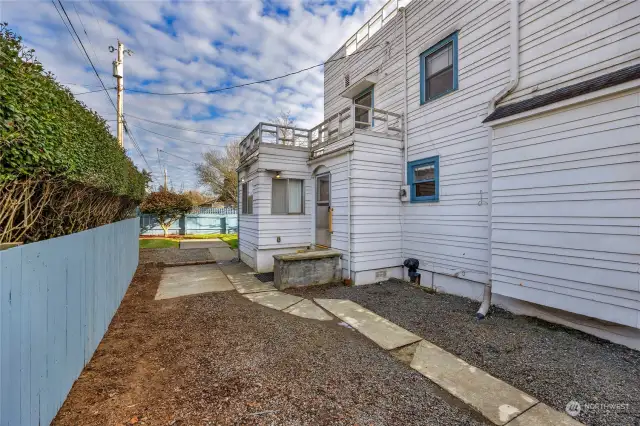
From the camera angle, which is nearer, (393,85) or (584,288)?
(584,288)

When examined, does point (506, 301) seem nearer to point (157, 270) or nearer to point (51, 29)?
point (157, 270)

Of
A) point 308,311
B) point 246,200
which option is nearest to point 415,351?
point 308,311

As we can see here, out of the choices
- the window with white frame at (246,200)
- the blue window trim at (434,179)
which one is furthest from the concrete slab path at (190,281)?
the blue window trim at (434,179)

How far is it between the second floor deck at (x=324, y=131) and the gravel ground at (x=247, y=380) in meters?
5.20

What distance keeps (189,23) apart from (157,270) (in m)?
7.34

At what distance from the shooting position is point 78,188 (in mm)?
2979

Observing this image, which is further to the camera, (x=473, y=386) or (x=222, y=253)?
(x=222, y=253)

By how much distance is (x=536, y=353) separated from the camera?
11.3 ft

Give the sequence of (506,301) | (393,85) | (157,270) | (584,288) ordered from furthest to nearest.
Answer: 1. (157,270)
2. (393,85)
3. (506,301)
4. (584,288)

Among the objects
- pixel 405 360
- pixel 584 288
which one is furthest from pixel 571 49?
pixel 405 360

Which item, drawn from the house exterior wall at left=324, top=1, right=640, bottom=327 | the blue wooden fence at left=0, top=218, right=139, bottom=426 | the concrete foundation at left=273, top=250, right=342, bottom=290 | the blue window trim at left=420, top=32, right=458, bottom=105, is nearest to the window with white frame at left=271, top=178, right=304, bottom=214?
the concrete foundation at left=273, top=250, right=342, bottom=290

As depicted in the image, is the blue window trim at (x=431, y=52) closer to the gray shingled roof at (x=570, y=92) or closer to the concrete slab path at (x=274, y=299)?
the gray shingled roof at (x=570, y=92)

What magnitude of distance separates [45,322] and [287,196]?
6.61 m

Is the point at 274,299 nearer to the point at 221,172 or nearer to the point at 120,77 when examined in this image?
the point at 120,77
